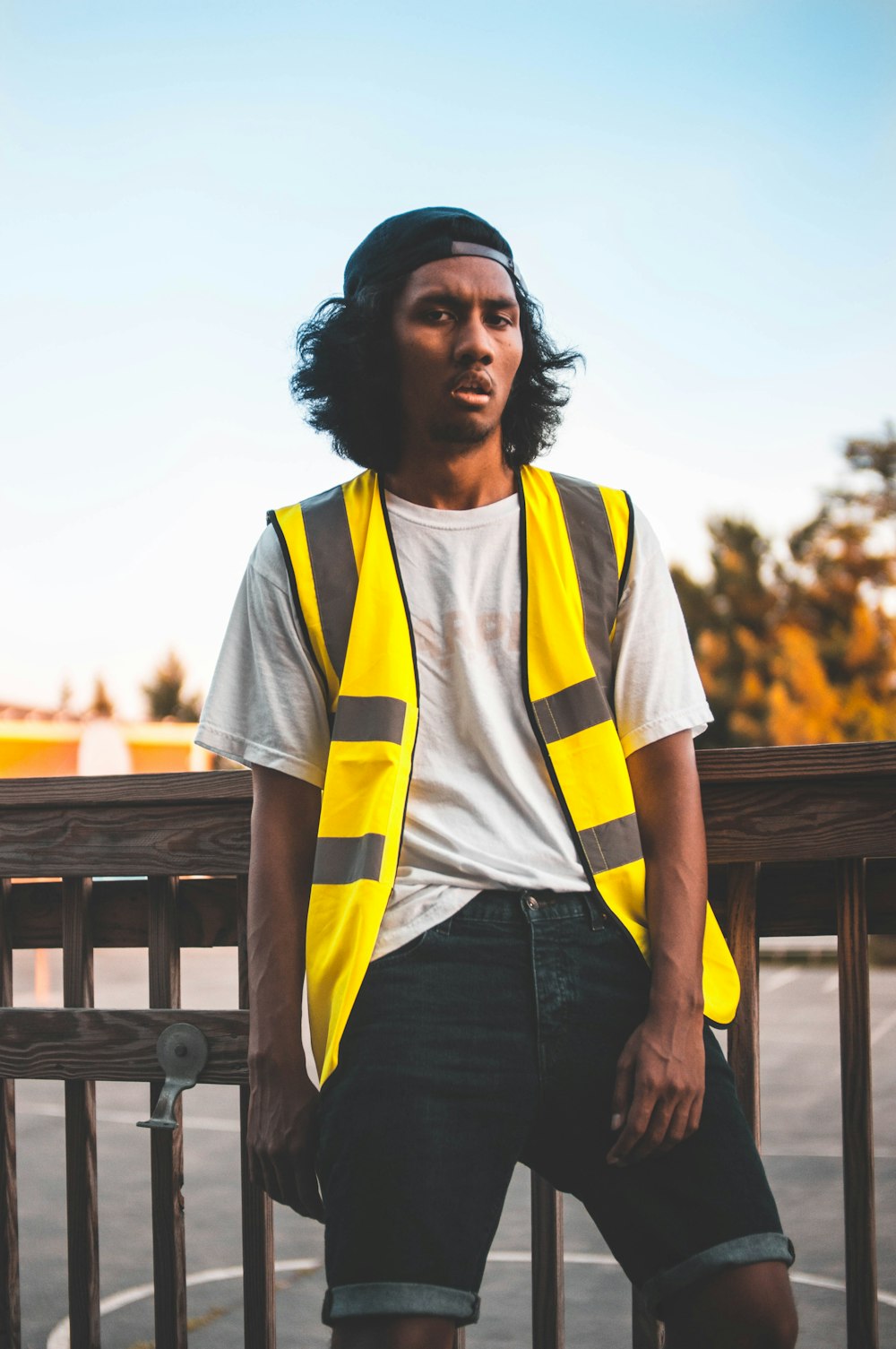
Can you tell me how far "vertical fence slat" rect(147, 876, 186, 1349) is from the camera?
240 cm

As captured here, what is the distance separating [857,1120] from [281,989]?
98 centimetres

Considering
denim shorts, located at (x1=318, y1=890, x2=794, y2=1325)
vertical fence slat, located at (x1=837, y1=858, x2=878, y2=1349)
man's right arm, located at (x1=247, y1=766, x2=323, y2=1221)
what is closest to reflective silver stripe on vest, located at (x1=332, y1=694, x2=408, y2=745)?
man's right arm, located at (x1=247, y1=766, x2=323, y2=1221)

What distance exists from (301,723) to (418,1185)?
24.4 inches

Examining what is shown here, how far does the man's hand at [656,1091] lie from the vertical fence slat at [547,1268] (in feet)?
1.94

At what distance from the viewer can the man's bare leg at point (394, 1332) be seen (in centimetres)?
155

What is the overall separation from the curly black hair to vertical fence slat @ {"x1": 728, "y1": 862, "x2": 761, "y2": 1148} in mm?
790

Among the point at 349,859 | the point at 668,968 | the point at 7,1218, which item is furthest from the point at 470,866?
the point at 7,1218

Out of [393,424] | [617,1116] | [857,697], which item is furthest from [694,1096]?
[857,697]

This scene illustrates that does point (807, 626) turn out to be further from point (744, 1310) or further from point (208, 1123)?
point (744, 1310)

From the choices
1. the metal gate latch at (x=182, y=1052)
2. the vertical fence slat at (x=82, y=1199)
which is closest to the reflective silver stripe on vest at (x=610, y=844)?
the metal gate latch at (x=182, y=1052)

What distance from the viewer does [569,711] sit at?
1791 millimetres

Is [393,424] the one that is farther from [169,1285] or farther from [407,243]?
[169,1285]

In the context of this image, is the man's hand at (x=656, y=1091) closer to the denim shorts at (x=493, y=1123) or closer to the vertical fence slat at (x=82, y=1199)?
the denim shorts at (x=493, y=1123)

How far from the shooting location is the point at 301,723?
184 cm
